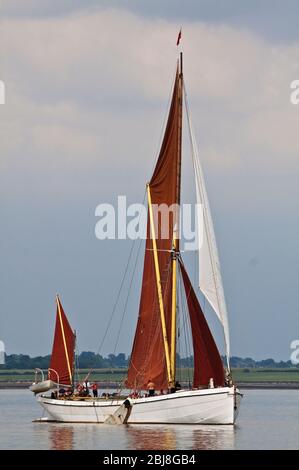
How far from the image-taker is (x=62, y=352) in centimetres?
9744

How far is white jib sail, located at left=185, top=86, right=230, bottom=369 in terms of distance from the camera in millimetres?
82000

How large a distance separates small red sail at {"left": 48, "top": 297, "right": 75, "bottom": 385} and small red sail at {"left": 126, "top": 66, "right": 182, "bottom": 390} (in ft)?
31.3

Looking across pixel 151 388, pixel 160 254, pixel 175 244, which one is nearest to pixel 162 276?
pixel 160 254

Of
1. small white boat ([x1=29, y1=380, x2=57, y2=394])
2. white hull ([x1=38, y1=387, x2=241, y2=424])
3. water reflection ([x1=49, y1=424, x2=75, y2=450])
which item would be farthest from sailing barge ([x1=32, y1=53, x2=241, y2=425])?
small white boat ([x1=29, y1=380, x2=57, y2=394])

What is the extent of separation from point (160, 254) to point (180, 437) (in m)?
14.4

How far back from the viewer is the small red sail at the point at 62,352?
9644 centimetres

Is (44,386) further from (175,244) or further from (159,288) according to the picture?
(175,244)

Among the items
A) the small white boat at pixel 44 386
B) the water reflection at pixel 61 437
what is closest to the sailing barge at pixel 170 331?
the water reflection at pixel 61 437

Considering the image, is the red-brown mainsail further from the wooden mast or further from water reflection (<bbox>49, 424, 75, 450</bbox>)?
water reflection (<bbox>49, 424, 75, 450</bbox>)
